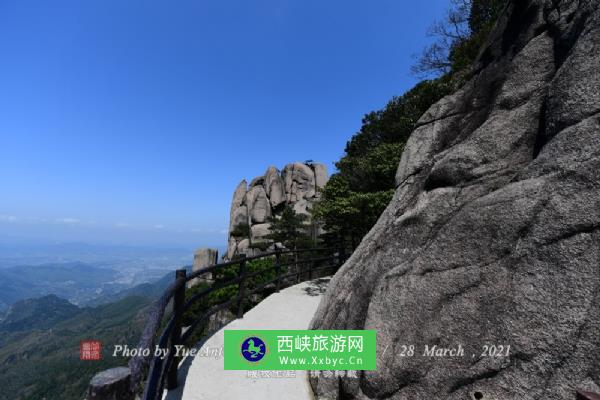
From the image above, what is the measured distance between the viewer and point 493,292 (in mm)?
2672

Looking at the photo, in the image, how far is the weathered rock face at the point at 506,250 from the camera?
7.66 ft

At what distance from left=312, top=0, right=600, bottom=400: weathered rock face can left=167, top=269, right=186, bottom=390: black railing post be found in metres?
1.78

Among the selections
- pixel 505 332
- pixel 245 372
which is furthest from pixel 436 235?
pixel 245 372

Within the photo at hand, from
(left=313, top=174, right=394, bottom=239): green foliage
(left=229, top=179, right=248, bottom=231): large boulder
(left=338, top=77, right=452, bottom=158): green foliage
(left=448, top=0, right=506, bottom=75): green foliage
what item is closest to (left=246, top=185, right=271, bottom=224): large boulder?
(left=229, top=179, right=248, bottom=231): large boulder

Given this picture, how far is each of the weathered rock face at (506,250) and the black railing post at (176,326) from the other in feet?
5.85

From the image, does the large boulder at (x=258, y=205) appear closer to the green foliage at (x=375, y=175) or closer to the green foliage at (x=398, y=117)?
the green foliage at (x=398, y=117)

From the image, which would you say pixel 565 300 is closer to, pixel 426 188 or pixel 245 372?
pixel 426 188

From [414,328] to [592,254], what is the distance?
5.24 ft

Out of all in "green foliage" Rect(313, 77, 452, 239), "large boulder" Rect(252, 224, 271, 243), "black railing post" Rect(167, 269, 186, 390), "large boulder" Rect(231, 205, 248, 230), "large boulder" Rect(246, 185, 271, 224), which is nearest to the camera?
"black railing post" Rect(167, 269, 186, 390)

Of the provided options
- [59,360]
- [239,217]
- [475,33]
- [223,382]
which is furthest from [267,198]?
[59,360]

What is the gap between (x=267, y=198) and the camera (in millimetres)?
34656

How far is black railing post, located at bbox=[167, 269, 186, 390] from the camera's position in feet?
11.1

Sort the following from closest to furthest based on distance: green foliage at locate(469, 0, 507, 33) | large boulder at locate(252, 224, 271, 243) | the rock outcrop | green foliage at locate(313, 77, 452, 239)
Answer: green foliage at locate(313, 77, 452, 239), green foliage at locate(469, 0, 507, 33), large boulder at locate(252, 224, 271, 243), the rock outcrop

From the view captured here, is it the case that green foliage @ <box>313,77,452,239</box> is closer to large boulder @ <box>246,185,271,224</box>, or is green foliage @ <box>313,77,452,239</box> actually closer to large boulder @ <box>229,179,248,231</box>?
large boulder @ <box>246,185,271,224</box>
